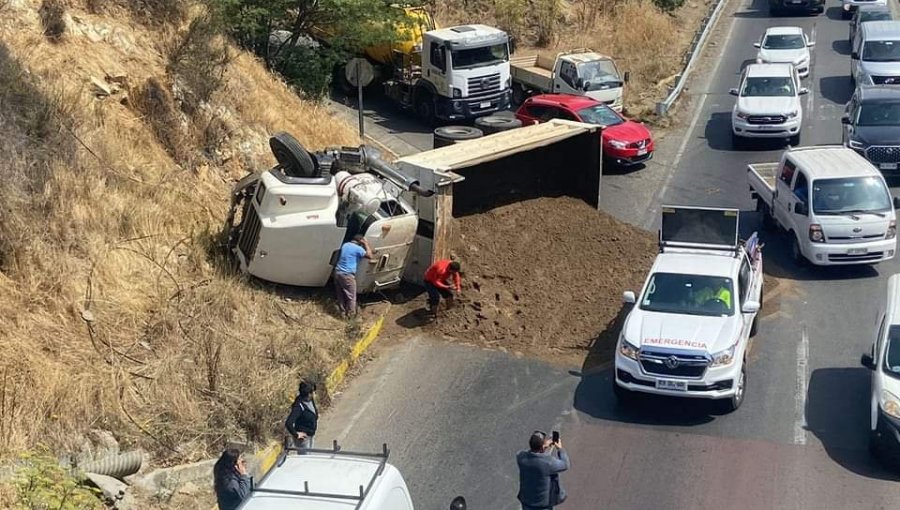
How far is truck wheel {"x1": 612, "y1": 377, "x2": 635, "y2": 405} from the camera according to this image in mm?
14414

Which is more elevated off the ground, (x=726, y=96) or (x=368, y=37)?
(x=368, y=37)

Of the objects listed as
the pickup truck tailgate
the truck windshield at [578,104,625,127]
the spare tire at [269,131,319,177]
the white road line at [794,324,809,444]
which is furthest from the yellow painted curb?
the truck windshield at [578,104,625,127]

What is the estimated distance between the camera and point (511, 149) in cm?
1873

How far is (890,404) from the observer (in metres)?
12.6

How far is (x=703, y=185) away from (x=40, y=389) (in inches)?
652

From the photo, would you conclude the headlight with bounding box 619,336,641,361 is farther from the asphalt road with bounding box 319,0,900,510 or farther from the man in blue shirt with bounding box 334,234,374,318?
the man in blue shirt with bounding box 334,234,374,318

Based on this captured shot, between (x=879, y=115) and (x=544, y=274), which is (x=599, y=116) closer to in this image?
(x=879, y=115)

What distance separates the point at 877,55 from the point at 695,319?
66.9 feet

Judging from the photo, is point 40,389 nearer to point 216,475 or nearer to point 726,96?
point 216,475

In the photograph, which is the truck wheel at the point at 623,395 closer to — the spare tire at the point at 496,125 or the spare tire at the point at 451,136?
the spare tire at the point at 451,136

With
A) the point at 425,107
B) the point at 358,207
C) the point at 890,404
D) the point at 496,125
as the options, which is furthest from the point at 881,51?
the point at 890,404

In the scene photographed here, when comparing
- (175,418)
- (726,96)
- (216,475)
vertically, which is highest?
(216,475)

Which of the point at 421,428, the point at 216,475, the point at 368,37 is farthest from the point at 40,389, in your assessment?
the point at 368,37

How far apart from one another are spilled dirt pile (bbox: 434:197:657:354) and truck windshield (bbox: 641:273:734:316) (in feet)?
5.27
